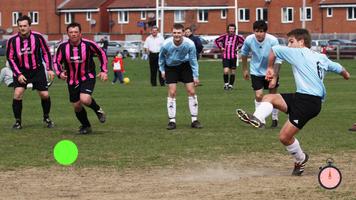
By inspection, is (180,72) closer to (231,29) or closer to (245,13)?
(231,29)

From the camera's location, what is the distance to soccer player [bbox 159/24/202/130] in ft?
54.5

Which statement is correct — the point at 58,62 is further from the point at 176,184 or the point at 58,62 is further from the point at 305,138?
the point at 176,184

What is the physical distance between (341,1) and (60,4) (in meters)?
32.9

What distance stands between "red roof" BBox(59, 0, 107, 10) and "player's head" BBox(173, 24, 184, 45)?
91.4 m

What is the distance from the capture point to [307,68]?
36.6 feet

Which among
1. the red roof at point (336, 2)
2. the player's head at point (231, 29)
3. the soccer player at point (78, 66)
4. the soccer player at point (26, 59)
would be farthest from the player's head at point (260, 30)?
the red roof at point (336, 2)

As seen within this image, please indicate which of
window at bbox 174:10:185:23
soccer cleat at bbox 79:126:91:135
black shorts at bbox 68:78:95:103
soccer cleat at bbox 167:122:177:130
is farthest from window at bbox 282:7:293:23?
black shorts at bbox 68:78:95:103

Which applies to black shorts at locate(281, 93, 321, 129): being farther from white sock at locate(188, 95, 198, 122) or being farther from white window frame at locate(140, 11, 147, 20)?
white window frame at locate(140, 11, 147, 20)

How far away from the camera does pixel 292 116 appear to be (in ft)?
37.0

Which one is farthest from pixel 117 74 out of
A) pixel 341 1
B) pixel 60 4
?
pixel 60 4

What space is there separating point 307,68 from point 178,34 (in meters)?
5.59

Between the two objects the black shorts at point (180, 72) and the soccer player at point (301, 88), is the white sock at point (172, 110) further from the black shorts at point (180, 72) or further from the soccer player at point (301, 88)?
the soccer player at point (301, 88)

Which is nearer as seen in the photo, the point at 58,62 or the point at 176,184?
the point at 176,184

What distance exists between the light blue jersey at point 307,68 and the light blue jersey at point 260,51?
556 centimetres
